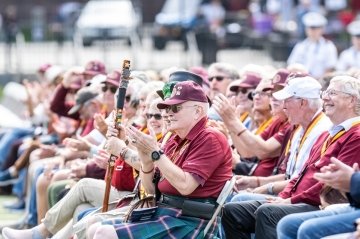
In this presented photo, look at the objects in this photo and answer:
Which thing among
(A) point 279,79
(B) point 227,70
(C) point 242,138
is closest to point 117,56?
(B) point 227,70

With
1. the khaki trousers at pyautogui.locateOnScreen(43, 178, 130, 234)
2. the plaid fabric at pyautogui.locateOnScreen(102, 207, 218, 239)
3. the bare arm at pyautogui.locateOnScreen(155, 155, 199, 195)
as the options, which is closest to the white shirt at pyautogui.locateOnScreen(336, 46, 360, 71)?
the khaki trousers at pyautogui.locateOnScreen(43, 178, 130, 234)

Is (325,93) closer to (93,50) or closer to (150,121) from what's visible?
(150,121)

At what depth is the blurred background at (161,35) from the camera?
2744cm

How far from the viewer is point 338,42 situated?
87.1 ft

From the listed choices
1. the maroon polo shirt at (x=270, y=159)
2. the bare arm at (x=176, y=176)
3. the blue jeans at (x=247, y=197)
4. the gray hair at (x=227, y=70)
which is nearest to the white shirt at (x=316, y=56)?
the gray hair at (x=227, y=70)

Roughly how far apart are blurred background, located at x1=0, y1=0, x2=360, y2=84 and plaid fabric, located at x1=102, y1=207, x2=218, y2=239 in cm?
1648

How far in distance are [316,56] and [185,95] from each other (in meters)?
10.2

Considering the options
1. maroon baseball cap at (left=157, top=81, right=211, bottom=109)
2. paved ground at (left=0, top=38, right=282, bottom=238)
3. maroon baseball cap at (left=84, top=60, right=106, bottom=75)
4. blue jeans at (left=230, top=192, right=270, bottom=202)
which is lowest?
paved ground at (left=0, top=38, right=282, bottom=238)

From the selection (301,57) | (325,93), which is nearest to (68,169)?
(325,93)

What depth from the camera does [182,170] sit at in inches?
351

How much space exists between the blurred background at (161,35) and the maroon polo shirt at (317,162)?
1589 centimetres

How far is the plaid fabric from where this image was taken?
29.5ft

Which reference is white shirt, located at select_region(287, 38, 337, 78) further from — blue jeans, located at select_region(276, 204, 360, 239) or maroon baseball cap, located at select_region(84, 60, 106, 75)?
blue jeans, located at select_region(276, 204, 360, 239)

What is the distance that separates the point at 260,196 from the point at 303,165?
48 cm
